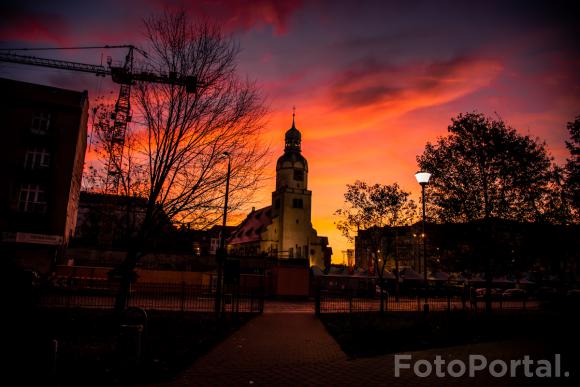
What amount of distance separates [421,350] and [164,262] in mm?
39321

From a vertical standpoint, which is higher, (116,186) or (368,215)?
(368,215)

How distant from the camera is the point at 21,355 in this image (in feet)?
16.4

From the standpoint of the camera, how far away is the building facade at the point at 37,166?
3042 centimetres

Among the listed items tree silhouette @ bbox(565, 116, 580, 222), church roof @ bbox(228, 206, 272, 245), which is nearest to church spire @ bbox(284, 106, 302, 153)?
church roof @ bbox(228, 206, 272, 245)

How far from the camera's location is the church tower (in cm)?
7581

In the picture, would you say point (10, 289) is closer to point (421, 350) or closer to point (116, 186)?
point (116, 186)

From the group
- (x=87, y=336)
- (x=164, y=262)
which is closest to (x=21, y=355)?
(x=87, y=336)

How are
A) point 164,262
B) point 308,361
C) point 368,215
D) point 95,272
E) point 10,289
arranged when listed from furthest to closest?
point 164,262 < point 95,272 < point 368,215 < point 308,361 < point 10,289

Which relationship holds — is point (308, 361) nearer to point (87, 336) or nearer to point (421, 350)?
point (421, 350)

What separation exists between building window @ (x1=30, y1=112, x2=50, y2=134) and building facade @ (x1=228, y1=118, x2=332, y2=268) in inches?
1783

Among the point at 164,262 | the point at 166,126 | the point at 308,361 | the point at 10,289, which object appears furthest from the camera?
the point at 164,262

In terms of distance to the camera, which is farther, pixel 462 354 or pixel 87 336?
pixel 87 336

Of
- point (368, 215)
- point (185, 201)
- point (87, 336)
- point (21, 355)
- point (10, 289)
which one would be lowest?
point (87, 336)

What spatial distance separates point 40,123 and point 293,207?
168ft
